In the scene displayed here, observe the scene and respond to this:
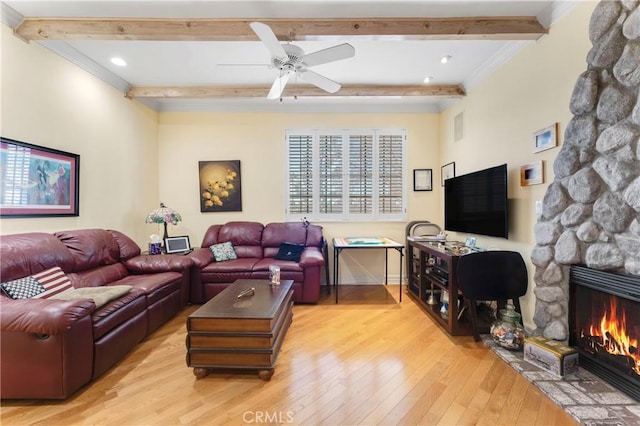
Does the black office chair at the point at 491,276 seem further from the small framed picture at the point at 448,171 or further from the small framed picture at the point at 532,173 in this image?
the small framed picture at the point at 448,171

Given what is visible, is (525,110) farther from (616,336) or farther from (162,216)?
(162,216)

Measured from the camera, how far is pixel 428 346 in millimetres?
2465

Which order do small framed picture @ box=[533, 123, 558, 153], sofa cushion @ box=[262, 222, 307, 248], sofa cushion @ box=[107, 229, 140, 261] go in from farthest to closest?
1. sofa cushion @ box=[262, 222, 307, 248]
2. sofa cushion @ box=[107, 229, 140, 261]
3. small framed picture @ box=[533, 123, 558, 153]

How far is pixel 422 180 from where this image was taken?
4.47 metres

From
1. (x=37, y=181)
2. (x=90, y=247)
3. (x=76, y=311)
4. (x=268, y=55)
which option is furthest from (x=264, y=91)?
(x=76, y=311)

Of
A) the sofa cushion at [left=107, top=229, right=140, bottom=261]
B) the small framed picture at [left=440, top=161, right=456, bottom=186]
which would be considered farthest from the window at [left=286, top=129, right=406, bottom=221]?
the sofa cushion at [left=107, top=229, right=140, bottom=261]

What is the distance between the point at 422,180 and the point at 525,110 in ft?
6.34

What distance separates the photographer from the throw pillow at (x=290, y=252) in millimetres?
3826

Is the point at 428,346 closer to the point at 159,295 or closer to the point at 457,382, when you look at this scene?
the point at 457,382

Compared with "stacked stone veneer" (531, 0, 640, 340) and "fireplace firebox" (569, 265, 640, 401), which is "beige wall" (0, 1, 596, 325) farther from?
"fireplace firebox" (569, 265, 640, 401)

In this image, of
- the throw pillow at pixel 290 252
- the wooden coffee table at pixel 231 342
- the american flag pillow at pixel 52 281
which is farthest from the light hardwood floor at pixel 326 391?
the throw pillow at pixel 290 252

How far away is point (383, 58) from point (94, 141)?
11.7 feet

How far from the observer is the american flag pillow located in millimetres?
2172

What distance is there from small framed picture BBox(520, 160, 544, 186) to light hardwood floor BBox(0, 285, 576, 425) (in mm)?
1589
